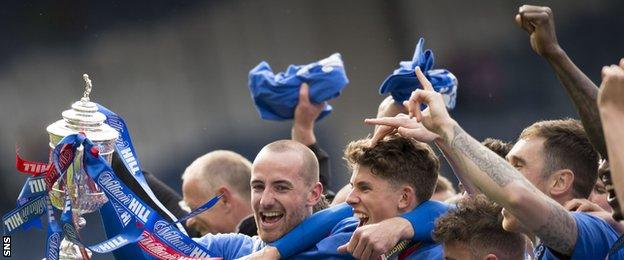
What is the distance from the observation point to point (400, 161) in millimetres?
4477

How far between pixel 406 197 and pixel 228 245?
64cm

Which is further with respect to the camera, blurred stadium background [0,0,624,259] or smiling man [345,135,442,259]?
blurred stadium background [0,0,624,259]

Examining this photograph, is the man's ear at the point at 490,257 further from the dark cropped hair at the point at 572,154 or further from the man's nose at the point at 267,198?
the man's nose at the point at 267,198

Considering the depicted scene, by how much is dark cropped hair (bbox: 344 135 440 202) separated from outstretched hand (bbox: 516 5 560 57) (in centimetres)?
74

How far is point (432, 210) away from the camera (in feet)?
14.4

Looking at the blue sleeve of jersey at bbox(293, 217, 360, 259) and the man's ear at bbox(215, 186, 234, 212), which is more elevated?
the blue sleeve of jersey at bbox(293, 217, 360, 259)

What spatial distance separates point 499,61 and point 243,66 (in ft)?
5.78

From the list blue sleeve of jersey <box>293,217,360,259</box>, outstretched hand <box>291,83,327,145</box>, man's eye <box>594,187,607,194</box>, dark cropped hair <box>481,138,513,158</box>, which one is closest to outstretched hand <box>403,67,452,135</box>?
blue sleeve of jersey <box>293,217,360,259</box>

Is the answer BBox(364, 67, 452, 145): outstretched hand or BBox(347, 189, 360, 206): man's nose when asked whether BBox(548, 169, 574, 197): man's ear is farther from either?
BBox(347, 189, 360, 206): man's nose

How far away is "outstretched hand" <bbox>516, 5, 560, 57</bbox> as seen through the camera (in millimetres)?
3801

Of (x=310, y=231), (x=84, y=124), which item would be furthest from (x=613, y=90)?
(x=84, y=124)

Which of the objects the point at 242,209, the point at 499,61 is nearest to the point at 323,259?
the point at 242,209

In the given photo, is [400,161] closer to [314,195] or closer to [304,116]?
[314,195]

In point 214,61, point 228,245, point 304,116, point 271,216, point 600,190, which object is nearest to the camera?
point 271,216
